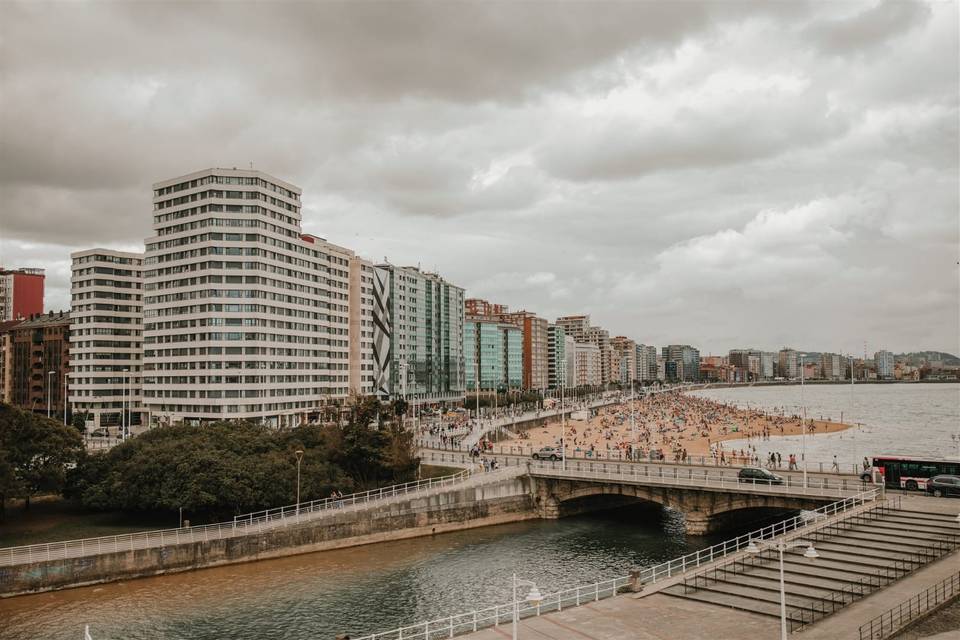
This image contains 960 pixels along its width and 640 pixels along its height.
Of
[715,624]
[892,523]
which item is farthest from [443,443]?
[715,624]

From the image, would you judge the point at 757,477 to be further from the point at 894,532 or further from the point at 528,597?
the point at 528,597

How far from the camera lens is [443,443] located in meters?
95.1

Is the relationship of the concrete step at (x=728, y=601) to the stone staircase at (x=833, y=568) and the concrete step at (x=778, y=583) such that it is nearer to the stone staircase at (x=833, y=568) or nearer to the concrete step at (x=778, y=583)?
the stone staircase at (x=833, y=568)

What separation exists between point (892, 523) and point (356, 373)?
343 feet

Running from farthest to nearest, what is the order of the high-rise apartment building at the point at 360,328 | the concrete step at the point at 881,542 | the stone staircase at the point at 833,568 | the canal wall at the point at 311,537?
the high-rise apartment building at the point at 360,328, the canal wall at the point at 311,537, the concrete step at the point at 881,542, the stone staircase at the point at 833,568

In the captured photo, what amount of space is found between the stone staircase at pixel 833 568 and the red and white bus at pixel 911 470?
8.85m

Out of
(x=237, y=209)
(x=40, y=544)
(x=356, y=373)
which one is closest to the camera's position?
(x=40, y=544)

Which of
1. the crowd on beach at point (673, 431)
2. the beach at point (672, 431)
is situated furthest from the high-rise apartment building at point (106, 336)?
A: the crowd on beach at point (673, 431)

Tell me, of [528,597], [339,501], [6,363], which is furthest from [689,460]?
[6,363]

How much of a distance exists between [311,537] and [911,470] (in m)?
44.3

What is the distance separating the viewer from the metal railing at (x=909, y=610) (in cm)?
2675

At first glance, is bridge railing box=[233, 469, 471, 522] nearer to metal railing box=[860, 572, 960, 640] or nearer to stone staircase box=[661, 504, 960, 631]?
stone staircase box=[661, 504, 960, 631]

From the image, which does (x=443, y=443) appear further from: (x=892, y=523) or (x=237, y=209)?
(x=892, y=523)

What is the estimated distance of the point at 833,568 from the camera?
117ft
